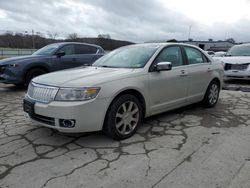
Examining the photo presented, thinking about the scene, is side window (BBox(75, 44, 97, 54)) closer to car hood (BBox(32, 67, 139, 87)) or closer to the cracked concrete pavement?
the cracked concrete pavement

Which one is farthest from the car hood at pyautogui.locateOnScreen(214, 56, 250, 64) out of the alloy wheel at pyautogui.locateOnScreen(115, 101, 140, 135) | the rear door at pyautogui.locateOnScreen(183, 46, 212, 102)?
the alloy wheel at pyautogui.locateOnScreen(115, 101, 140, 135)

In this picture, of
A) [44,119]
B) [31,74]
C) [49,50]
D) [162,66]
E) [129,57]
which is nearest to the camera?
[44,119]

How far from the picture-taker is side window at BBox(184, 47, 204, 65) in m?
5.00

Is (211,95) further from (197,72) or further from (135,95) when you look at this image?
(135,95)

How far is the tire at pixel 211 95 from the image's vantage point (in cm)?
546

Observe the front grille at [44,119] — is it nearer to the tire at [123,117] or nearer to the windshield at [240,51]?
the tire at [123,117]

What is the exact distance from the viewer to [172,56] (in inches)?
183

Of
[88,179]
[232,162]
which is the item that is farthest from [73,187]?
[232,162]

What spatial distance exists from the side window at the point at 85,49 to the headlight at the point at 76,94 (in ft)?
19.4

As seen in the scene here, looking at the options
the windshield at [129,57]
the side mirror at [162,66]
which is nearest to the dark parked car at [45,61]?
the windshield at [129,57]

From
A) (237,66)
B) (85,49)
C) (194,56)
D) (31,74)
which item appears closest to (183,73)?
(194,56)

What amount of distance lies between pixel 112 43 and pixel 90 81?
21003 millimetres

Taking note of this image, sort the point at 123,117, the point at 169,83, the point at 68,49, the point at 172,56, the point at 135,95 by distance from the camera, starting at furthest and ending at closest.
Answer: the point at 68,49 < the point at 172,56 < the point at 169,83 < the point at 135,95 < the point at 123,117

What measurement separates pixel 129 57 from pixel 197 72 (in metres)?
1.51
